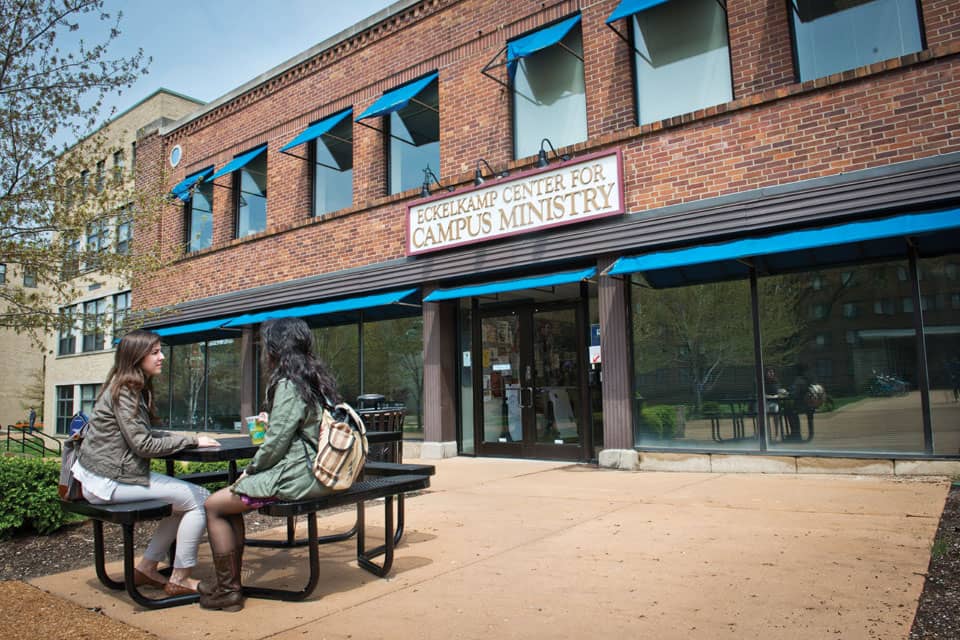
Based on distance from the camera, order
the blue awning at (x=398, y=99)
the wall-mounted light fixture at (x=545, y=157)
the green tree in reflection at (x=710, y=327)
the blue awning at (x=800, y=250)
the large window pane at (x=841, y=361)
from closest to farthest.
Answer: the blue awning at (x=800, y=250) < the large window pane at (x=841, y=361) < the green tree in reflection at (x=710, y=327) < the wall-mounted light fixture at (x=545, y=157) < the blue awning at (x=398, y=99)

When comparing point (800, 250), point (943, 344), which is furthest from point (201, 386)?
point (943, 344)

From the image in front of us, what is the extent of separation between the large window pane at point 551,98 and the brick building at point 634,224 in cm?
3

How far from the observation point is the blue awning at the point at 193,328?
15.2 meters

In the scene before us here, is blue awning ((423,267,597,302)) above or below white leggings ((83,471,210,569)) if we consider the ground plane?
above

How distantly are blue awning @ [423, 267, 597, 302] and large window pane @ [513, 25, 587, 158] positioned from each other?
6.95ft

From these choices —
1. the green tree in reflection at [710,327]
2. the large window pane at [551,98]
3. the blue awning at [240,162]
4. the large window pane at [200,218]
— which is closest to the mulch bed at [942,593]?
the green tree in reflection at [710,327]

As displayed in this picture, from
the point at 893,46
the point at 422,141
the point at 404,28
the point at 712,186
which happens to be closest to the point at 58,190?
the point at 422,141

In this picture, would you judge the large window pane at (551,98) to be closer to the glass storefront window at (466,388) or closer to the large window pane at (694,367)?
the large window pane at (694,367)

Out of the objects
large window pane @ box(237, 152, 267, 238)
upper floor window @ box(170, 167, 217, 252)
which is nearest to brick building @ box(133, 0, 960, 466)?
large window pane @ box(237, 152, 267, 238)

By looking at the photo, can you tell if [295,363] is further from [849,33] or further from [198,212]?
[198,212]

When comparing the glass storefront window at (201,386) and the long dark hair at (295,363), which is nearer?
the long dark hair at (295,363)

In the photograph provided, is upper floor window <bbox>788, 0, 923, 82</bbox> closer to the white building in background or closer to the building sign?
the building sign

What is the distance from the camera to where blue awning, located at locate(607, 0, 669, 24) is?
891 centimetres

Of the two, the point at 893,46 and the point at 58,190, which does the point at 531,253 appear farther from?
the point at 58,190
